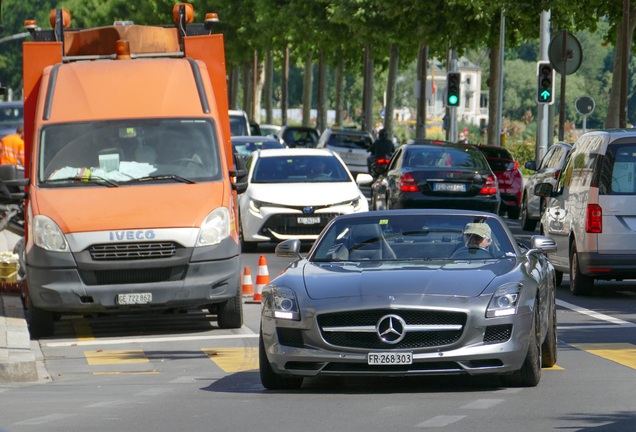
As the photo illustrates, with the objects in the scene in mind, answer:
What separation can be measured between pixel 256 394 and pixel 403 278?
1.24 metres

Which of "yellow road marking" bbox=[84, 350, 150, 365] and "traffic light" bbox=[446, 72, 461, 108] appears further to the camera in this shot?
"traffic light" bbox=[446, 72, 461, 108]

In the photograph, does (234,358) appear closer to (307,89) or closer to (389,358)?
(389,358)

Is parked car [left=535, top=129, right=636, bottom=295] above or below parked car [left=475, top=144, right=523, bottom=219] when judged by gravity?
above

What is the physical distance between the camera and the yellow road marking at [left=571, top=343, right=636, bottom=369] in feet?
29.8

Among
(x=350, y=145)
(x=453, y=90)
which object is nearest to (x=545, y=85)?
(x=453, y=90)

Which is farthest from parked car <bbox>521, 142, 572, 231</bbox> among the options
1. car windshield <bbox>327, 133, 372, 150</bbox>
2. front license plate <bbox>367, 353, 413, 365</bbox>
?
car windshield <bbox>327, 133, 372, 150</bbox>

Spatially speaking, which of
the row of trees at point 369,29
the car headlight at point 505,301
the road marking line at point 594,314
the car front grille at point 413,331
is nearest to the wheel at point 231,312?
the road marking line at point 594,314

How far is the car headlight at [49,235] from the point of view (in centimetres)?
1062

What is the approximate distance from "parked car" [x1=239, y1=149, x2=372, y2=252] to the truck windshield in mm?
6410

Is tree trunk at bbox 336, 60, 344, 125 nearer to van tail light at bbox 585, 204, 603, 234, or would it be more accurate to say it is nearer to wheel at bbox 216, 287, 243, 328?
van tail light at bbox 585, 204, 603, 234

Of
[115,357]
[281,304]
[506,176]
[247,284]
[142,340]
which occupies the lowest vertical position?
[506,176]

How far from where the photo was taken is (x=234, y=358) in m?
9.73

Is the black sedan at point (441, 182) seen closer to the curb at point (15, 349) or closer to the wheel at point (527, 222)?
the wheel at point (527, 222)

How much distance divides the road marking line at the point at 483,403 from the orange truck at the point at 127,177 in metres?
4.09
